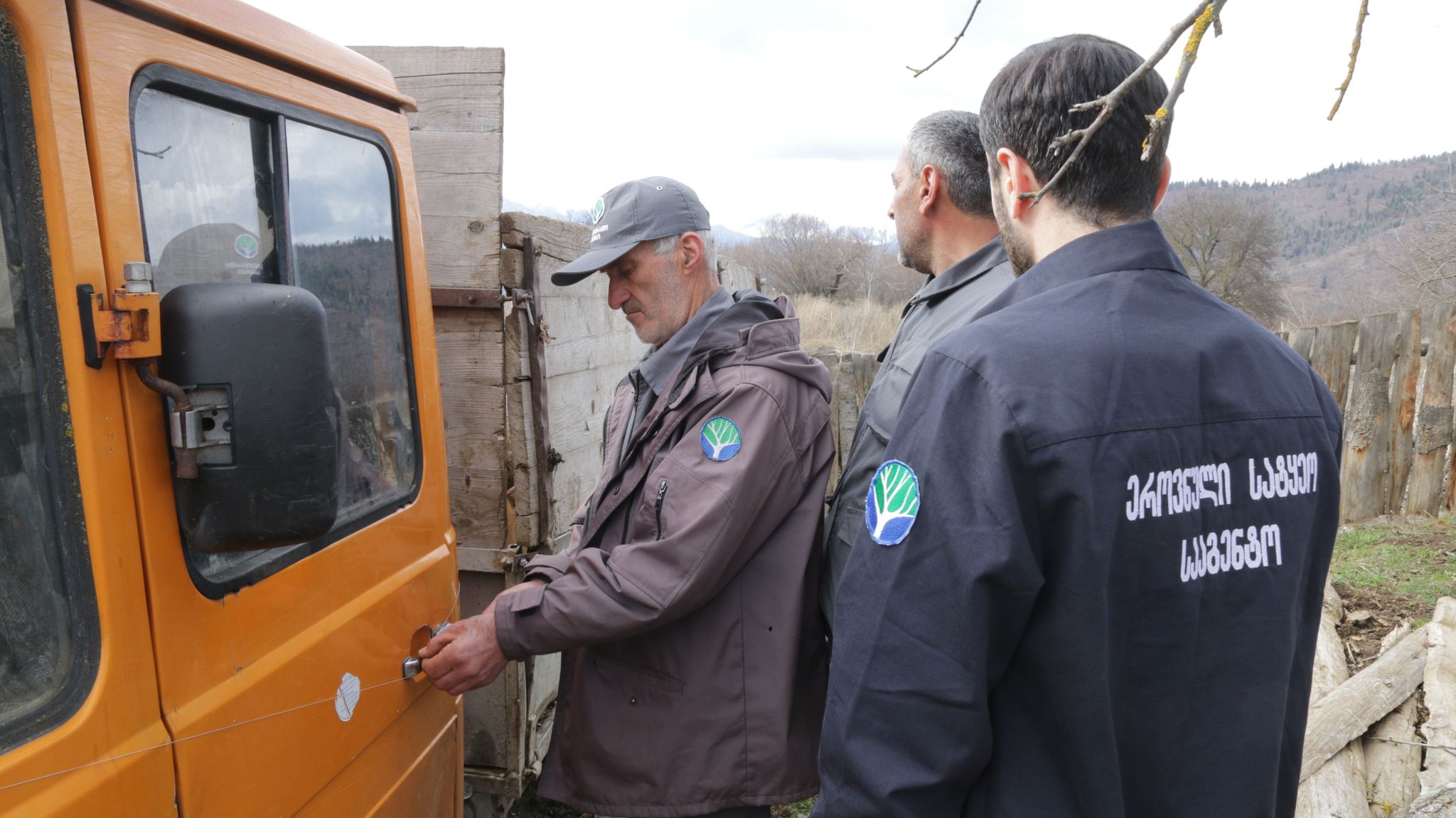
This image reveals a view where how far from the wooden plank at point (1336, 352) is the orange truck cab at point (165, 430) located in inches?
287

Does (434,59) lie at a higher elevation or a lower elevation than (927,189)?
higher

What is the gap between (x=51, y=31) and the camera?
1.06 meters

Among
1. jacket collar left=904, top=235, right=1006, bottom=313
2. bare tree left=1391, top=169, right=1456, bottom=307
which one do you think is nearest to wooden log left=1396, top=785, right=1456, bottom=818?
jacket collar left=904, top=235, right=1006, bottom=313

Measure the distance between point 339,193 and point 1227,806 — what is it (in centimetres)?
173

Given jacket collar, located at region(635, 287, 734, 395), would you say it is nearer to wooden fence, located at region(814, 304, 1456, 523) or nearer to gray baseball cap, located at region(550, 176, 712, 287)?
gray baseball cap, located at region(550, 176, 712, 287)

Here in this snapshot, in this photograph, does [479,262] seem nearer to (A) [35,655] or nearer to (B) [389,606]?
(B) [389,606]

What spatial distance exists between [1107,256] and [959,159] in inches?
40.5

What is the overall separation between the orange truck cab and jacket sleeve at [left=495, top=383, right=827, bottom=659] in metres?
0.39

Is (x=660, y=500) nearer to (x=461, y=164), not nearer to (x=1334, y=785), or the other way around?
(x=461, y=164)

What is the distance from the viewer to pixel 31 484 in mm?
1045

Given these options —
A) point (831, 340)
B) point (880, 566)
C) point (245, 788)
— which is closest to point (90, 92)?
point (245, 788)

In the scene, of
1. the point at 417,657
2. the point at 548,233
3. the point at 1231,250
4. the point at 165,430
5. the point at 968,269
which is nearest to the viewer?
the point at 165,430

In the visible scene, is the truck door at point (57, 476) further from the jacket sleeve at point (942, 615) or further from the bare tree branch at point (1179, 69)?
the bare tree branch at point (1179, 69)

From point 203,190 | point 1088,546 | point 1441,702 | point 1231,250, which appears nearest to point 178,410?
point 203,190
